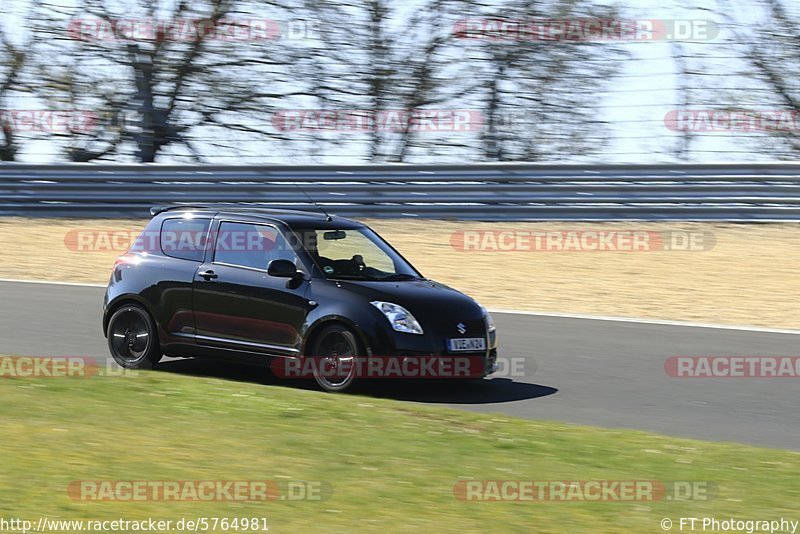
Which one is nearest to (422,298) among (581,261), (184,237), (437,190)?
(184,237)

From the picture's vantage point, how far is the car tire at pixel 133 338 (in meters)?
10.9

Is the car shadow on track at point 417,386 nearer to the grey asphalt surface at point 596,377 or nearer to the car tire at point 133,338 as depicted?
the grey asphalt surface at point 596,377

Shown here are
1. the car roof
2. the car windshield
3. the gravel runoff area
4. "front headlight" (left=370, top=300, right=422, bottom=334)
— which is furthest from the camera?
the gravel runoff area

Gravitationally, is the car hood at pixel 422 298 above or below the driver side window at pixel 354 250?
below

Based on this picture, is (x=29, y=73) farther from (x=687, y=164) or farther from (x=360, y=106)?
(x=687, y=164)

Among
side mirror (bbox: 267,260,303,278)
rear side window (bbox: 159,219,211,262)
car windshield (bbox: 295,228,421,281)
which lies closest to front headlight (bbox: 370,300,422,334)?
car windshield (bbox: 295,228,421,281)

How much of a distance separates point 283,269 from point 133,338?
1.76m

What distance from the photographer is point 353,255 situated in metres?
10.8

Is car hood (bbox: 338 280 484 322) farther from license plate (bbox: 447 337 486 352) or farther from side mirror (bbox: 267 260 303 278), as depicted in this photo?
side mirror (bbox: 267 260 303 278)

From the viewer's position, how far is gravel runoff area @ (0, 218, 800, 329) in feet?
50.7

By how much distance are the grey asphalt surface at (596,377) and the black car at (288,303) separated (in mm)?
357

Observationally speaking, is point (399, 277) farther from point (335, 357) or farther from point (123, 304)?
point (123, 304)

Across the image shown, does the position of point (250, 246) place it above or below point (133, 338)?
above

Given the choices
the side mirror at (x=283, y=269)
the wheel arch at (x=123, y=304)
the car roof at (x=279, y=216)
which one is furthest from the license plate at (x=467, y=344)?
the wheel arch at (x=123, y=304)
